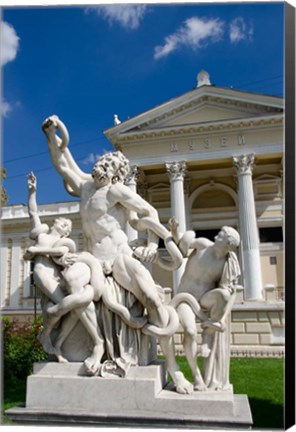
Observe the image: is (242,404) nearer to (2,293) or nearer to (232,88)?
(232,88)

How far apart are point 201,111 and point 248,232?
670 cm

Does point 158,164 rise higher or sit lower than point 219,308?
higher

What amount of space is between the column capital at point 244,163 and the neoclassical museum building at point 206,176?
0.16 ft

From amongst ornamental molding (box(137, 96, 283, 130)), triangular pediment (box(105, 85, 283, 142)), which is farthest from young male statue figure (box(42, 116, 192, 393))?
ornamental molding (box(137, 96, 283, 130))

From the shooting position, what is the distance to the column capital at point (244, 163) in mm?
22127

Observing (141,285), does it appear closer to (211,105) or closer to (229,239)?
(229,239)

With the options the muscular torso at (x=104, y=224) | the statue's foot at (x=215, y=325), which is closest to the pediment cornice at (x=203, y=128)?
the muscular torso at (x=104, y=224)

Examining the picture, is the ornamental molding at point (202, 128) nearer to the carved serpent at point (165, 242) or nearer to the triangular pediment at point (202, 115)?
the triangular pediment at point (202, 115)

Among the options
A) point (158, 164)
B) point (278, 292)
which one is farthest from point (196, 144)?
point (278, 292)

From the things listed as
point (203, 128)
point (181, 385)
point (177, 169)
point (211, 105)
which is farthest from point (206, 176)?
point (181, 385)

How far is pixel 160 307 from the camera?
402 centimetres

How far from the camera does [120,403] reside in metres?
3.84

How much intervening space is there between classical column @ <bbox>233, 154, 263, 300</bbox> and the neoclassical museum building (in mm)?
46

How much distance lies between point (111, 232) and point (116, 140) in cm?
2015
